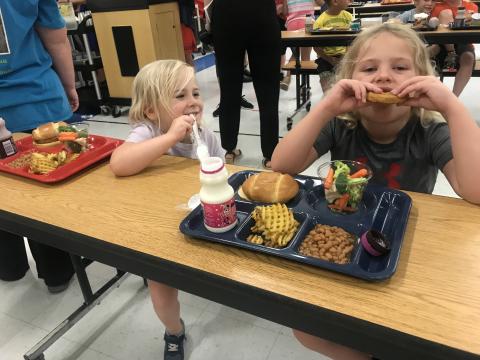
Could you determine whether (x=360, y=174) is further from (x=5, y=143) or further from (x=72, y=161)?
(x=5, y=143)

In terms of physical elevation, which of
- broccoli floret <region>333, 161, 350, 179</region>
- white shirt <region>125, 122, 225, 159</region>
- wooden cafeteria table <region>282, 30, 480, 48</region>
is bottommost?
white shirt <region>125, 122, 225, 159</region>

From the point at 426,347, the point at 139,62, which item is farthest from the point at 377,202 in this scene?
the point at 139,62

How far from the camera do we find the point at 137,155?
1.18m

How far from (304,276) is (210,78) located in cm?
510

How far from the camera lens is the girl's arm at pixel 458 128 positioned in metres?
0.91

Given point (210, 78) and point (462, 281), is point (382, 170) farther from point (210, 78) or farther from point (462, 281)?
point (210, 78)

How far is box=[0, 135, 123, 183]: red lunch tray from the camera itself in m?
1.19

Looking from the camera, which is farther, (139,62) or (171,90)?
(139,62)

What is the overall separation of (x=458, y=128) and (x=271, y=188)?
464 mm

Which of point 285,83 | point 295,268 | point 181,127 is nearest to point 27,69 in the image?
point 181,127

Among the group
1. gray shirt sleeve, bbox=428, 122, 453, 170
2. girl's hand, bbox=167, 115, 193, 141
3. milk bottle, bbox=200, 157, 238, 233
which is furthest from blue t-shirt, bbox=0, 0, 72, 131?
gray shirt sleeve, bbox=428, 122, 453, 170

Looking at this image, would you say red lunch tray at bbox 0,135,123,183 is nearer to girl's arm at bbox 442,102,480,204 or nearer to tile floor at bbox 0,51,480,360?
tile floor at bbox 0,51,480,360

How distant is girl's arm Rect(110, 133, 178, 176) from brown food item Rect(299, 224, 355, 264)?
570 mm

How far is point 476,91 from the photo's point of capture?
13.1 ft
